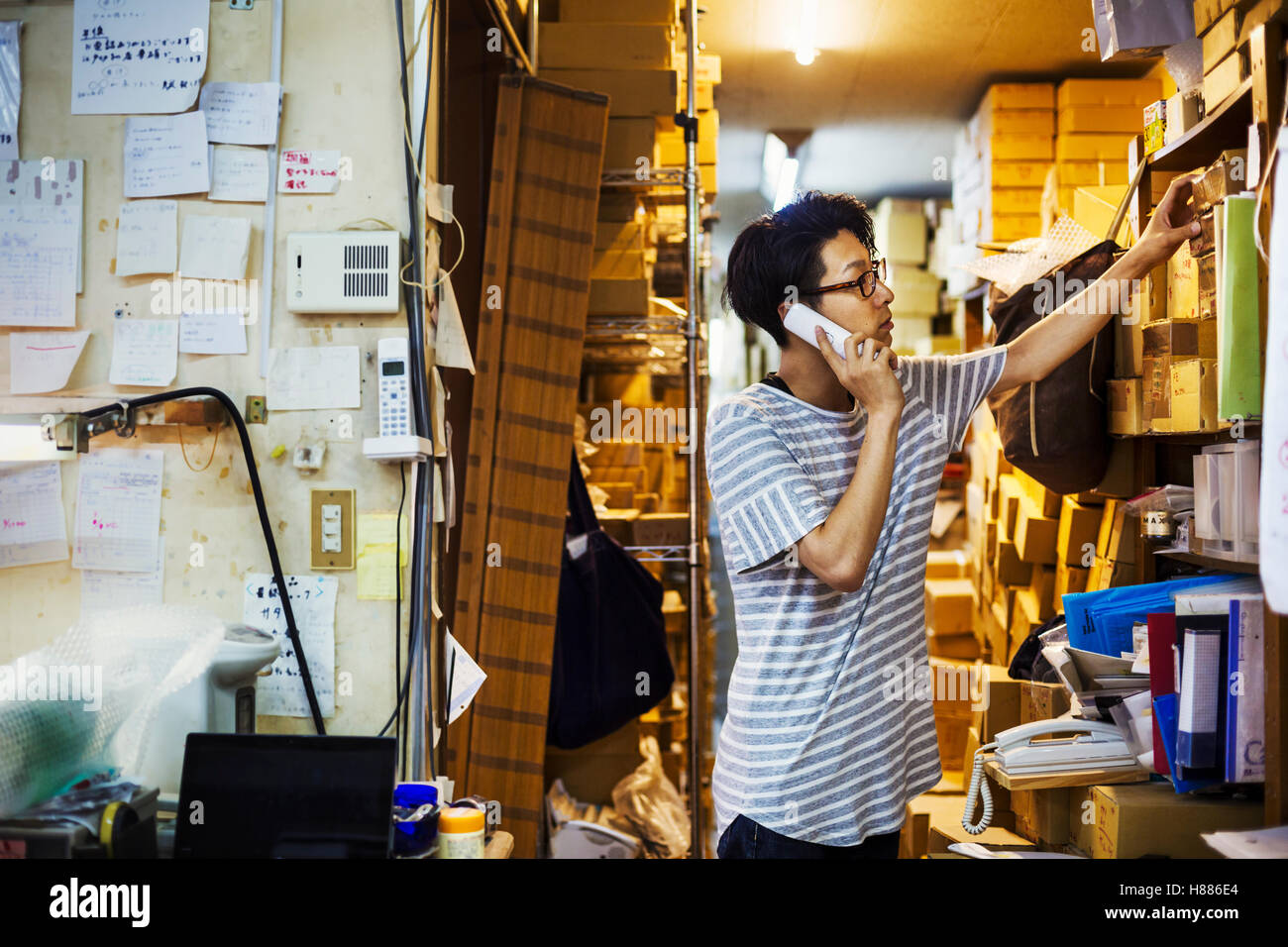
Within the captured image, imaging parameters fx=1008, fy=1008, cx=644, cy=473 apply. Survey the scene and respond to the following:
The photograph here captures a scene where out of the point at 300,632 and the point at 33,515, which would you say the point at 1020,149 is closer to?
the point at 300,632

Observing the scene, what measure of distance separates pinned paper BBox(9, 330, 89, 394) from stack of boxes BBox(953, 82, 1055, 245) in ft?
12.6

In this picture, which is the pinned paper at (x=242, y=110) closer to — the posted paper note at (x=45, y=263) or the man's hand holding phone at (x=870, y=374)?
the posted paper note at (x=45, y=263)

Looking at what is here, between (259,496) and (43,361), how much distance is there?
0.47 metres

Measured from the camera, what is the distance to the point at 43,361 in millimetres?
1784

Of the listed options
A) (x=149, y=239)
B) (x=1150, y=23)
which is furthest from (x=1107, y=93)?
(x=149, y=239)

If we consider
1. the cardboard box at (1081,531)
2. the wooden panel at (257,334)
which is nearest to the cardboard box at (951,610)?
the cardboard box at (1081,531)

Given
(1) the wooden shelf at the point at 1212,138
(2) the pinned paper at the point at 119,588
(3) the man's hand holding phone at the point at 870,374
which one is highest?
(1) the wooden shelf at the point at 1212,138

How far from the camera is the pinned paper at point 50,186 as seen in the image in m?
1.78

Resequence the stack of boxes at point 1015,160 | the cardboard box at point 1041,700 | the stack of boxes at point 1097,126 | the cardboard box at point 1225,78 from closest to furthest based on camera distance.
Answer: the cardboard box at point 1225,78 → the cardboard box at point 1041,700 → the stack of boxes at point 1097,126 → the stack of boxes at point 1015,160

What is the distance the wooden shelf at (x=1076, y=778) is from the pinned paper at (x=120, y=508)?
5.51 ft

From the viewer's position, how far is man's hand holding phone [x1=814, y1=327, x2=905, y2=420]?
1.45m
